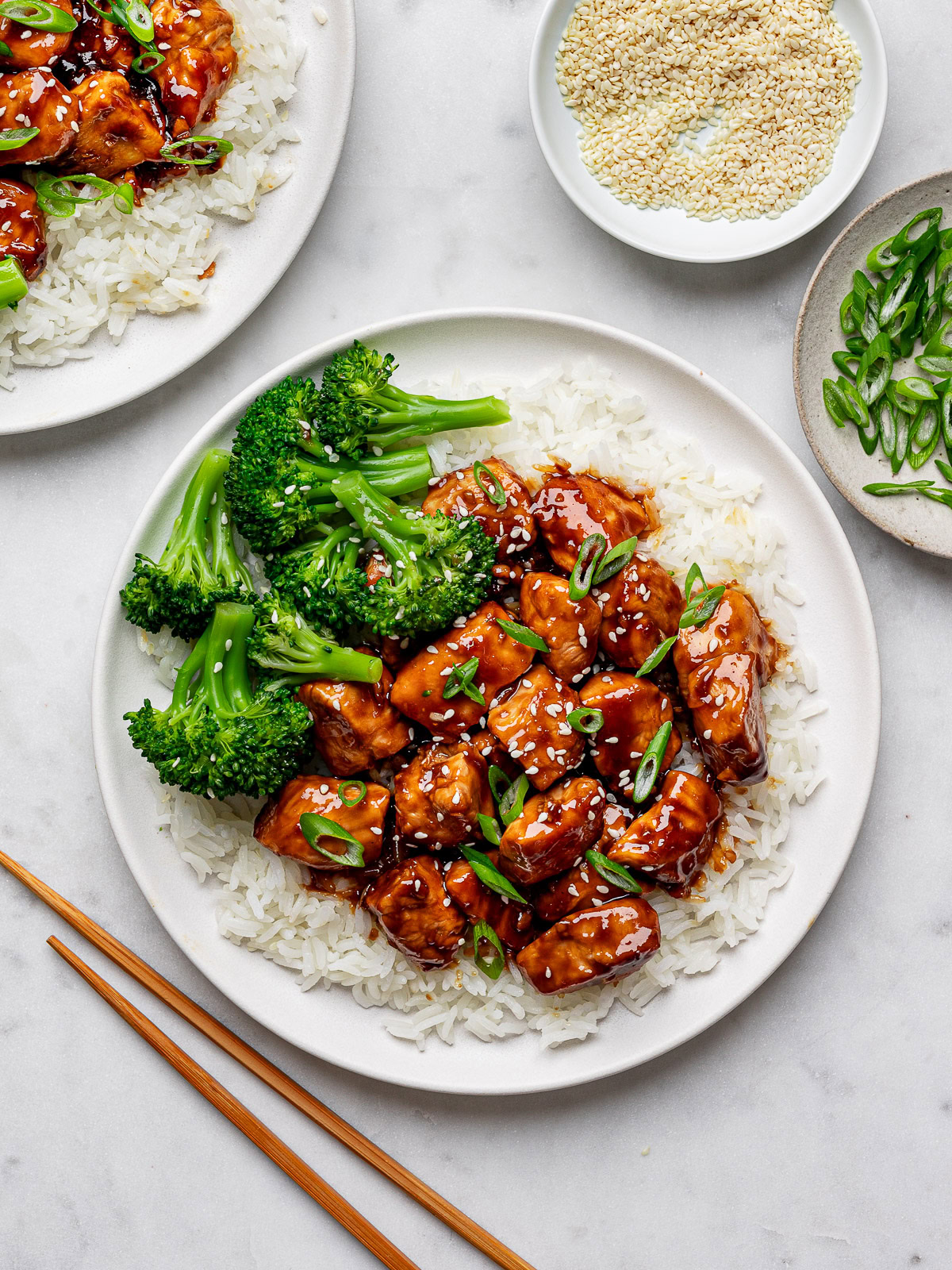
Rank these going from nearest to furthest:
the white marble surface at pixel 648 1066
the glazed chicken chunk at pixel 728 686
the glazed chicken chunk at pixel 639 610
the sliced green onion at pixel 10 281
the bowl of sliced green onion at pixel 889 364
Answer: the glazed chicken chunk at pixel 728 686 < the glazed chicken chunk at pixel 639 610 < the sliced green onion at pixel 10 281 < the bowl of sliced green onion at pixel 889 364 < the white marble surface at pixel 648 1066

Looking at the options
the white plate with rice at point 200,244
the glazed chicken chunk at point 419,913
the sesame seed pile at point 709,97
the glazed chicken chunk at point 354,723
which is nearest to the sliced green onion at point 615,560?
the glazed chicken chunk at point 354,723

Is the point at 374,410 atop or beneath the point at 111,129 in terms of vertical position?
beneath

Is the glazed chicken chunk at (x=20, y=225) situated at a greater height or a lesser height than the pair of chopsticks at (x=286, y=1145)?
greater

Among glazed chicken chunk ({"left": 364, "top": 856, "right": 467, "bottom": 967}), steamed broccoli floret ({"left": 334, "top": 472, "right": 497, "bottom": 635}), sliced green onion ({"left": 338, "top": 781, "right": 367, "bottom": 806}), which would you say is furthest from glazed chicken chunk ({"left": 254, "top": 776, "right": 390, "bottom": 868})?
steamed broccoli floret ({"left": 334, "top": 472, "right": 497, "bottom": 635})

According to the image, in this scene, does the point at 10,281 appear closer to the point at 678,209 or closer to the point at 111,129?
the point at 111,129

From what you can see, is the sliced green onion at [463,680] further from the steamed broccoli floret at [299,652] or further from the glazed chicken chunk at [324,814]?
the glazed chicken chunk at [324,814]

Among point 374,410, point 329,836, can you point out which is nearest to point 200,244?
point 374,410
